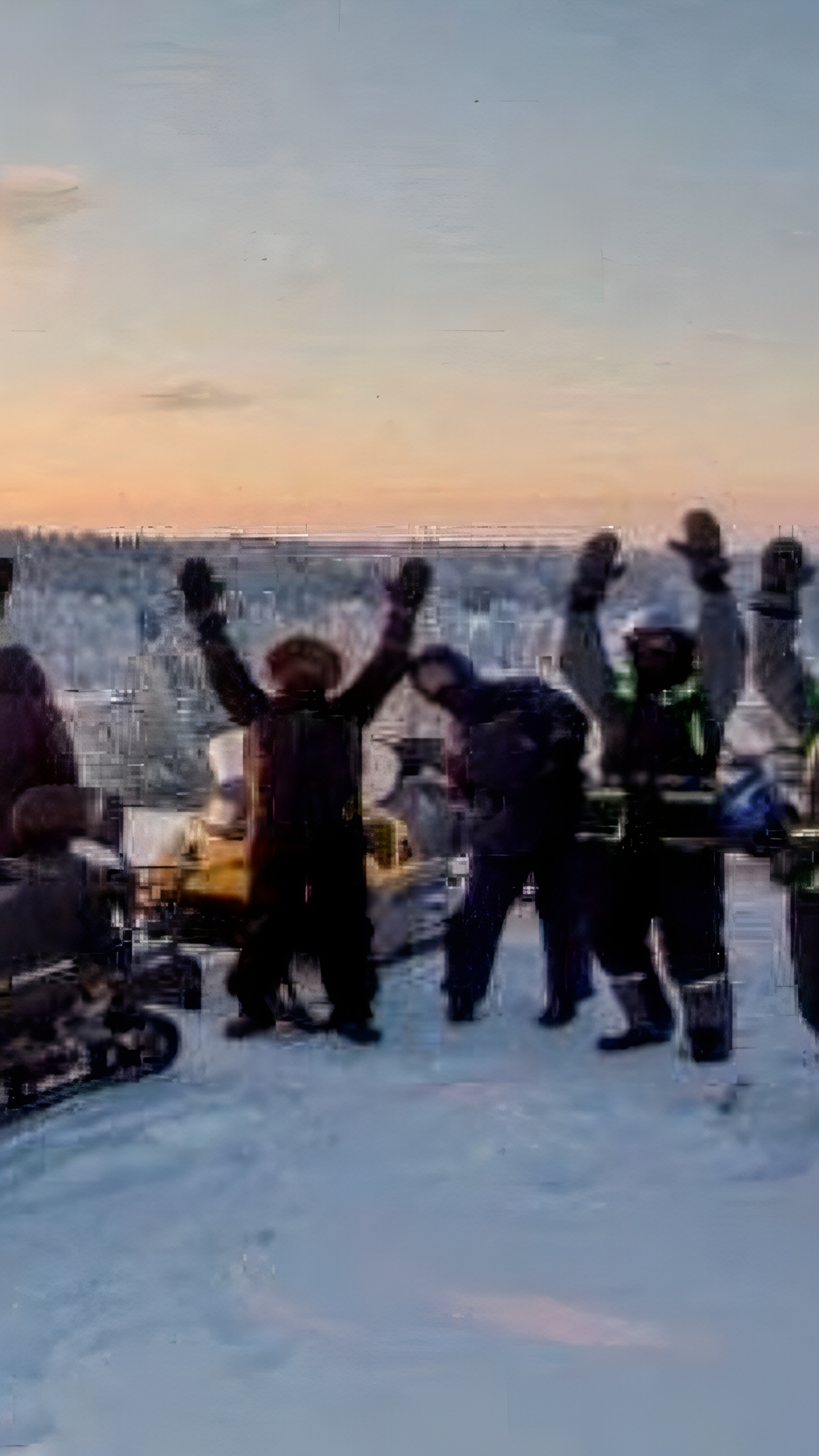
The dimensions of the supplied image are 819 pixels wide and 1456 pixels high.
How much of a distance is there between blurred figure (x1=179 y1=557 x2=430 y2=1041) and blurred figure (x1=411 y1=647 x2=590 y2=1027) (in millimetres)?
174

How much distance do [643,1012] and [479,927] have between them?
1.28 ft

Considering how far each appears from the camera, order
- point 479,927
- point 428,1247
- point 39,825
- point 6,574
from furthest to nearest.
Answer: point 479,927, point 6,574, point 39,825, point 428,1247

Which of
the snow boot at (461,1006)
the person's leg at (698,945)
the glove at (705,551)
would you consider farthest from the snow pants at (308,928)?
the glove at (705,551)

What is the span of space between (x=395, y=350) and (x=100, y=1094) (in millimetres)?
1568

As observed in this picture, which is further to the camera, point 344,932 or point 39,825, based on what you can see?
point 344,932

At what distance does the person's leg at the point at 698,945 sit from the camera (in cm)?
360

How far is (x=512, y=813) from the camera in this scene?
378cm

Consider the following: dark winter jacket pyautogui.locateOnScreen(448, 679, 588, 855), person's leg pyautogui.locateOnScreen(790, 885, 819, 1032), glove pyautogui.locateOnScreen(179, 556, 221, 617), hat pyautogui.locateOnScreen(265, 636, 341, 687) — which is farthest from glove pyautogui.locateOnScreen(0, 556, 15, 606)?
person's leg pyautogui.locateOnScreen(790, 885, 819, 1032)

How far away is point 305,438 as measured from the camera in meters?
3.67

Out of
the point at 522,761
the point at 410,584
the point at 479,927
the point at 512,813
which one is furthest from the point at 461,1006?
the point at 410,584

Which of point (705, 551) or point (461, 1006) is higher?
point (705, 551)

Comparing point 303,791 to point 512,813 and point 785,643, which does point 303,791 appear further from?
point 785,643

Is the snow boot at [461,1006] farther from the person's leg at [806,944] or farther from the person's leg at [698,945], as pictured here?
the person's leg at [806,944]

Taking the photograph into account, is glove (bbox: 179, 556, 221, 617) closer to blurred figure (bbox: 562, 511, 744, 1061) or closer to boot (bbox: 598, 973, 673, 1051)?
blurred figure (bbox: 562, 511, 744, 1061)
